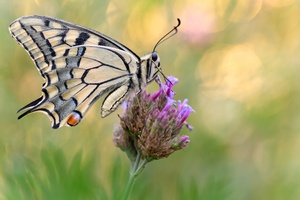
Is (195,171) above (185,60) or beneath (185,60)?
beneath

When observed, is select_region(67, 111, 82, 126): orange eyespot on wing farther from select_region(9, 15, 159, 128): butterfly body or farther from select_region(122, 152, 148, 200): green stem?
select_region(122, 152, 148, 200): green stem

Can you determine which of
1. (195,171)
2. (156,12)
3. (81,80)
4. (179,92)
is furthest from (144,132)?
(156,12)

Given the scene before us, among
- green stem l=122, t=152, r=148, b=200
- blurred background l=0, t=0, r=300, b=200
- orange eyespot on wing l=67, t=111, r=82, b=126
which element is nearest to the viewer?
green stem l=122, t=152, r=148, b=200

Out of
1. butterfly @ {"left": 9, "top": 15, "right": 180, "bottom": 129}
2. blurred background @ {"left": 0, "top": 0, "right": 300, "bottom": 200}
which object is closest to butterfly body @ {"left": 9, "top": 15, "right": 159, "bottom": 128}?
butterfly @ {"left": 9, "top": 15, "right": 180, "bottom": 129}

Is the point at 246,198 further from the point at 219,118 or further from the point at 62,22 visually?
the point at 62,22

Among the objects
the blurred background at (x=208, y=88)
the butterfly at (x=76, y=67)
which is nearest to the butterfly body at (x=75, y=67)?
the butterfly at (x=76, y=67)

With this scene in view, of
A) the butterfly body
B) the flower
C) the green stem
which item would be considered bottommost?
the green stem

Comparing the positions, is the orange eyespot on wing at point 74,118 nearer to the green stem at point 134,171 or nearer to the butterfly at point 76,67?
the butterfly at point 76,67

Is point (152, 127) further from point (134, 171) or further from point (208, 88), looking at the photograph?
point (208, 88)
